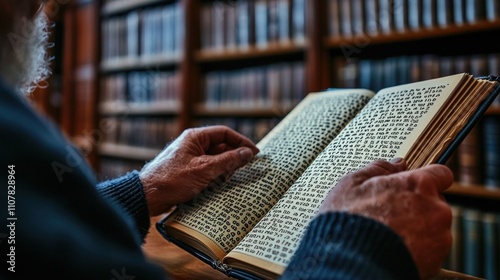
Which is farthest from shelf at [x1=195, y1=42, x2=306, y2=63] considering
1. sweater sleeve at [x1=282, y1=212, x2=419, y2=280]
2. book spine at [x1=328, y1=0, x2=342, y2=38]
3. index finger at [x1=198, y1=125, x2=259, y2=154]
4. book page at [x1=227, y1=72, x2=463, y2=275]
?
sweater sleeve at [x1=282, y1=212, x2=419, y2=280]

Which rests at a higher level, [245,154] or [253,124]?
[245,154]

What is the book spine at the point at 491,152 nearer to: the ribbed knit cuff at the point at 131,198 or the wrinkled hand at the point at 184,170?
the wrinkled hand at the point at 184,170

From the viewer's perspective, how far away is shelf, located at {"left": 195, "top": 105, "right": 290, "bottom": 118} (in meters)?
1.81

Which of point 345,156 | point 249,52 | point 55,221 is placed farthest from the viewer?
point 249,52

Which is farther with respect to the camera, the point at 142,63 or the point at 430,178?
the point at 142,63

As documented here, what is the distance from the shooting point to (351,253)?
35cm

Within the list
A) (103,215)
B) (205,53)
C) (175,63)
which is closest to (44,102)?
(175,63)

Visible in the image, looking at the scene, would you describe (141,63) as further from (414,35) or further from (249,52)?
(414,35)

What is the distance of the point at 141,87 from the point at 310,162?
204cm

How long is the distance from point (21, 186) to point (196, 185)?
397 mm

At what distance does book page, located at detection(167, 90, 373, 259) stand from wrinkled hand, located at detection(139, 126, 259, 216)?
0.02 metres

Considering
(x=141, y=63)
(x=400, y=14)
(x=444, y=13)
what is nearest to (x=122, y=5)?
(x=141, y=63)

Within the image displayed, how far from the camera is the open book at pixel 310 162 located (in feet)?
1.54

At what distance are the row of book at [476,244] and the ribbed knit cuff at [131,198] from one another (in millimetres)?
992
